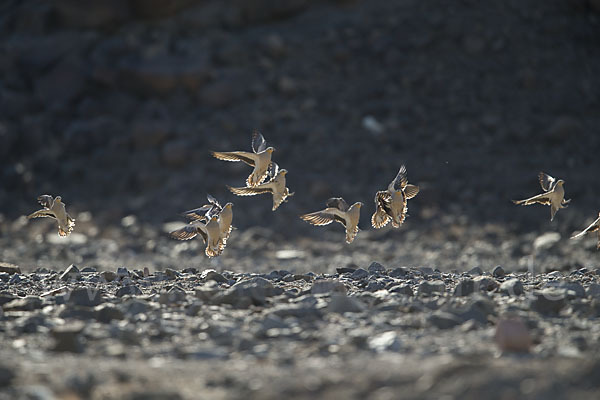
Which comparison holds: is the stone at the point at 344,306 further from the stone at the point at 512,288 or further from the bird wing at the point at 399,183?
the bird wing at the point at 399,183

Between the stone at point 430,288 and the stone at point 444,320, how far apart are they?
1.11 meters

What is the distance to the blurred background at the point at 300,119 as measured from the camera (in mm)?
14453

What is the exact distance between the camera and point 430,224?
47.7ft

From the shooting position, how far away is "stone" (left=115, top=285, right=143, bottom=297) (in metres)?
6.24

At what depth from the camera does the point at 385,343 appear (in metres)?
4.25

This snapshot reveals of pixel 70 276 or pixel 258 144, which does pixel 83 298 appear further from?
pixel 258 144

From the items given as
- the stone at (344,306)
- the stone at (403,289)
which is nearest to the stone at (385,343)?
the stone at (344,306)

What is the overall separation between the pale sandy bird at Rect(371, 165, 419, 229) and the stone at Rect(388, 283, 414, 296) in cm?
115

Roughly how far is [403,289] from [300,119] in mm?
11491

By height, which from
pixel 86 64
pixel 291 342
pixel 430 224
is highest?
pixel 86 64

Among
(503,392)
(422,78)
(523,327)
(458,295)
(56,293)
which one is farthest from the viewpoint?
(422,78)

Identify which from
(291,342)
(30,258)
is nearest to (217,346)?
(291,342)

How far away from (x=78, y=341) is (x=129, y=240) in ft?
36.2

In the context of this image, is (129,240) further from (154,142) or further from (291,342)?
(291,342)
